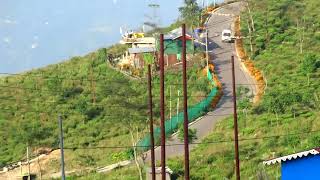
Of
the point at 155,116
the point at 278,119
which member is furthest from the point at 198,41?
the point at 278,119

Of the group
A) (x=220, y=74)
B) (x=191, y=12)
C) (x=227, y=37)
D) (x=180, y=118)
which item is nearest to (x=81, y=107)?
(x=180, y=118)

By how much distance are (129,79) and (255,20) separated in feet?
68.7

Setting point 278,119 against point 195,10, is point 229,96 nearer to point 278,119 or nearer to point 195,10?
point 278,119

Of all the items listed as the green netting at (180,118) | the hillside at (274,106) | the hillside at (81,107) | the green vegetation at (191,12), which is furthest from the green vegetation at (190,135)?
the green vegetation at (191,12)

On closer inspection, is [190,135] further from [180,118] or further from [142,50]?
[142,50]

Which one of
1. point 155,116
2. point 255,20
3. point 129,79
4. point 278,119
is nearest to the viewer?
point 278,119

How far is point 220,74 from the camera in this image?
68562 mm

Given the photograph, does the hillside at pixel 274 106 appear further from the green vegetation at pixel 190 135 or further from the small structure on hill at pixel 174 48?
the small structure on hill at pixel 174 48

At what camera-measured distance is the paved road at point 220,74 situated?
53.0m

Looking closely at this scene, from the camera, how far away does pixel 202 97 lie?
61969 millimetres

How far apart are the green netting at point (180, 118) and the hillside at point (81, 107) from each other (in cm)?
114

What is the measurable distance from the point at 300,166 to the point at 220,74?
117 ft

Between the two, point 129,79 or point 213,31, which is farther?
point 213,31

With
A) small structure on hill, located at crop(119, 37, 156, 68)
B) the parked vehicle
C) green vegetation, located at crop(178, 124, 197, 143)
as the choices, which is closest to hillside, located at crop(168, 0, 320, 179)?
green vegetation, located at crop(178, 124, 197, 143)
